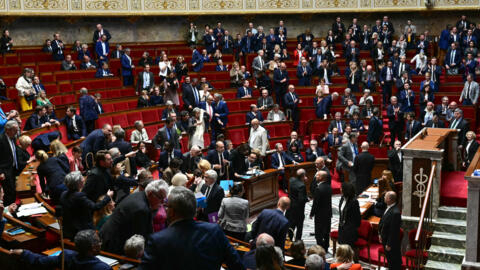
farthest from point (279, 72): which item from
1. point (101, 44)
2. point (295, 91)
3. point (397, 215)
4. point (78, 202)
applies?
point (78, 202)

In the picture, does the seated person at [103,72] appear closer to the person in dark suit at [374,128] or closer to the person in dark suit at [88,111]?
the person in dark suit at [88,111]

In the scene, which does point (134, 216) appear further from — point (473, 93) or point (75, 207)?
point (473, 93)

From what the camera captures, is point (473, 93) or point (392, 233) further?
point (473, 93)

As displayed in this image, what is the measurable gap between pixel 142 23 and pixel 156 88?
6028mm

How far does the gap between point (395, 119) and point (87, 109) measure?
669 centimetres

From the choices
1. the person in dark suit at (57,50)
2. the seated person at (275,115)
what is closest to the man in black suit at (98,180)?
the seated person at (275,115)

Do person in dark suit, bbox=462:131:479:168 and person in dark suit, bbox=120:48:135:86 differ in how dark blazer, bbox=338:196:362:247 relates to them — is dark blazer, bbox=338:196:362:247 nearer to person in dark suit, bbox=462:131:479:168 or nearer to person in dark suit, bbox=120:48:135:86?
person in dark suit, bbox=462:131:479:168

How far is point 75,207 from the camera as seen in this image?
5.15m

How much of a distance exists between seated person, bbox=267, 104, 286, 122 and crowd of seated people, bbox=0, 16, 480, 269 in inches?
0.9

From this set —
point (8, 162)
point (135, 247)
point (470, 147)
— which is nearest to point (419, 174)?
point (135, 247)

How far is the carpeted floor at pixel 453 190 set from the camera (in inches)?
288

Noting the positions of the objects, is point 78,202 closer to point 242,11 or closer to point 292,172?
point 292,172

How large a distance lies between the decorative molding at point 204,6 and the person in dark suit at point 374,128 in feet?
23.9

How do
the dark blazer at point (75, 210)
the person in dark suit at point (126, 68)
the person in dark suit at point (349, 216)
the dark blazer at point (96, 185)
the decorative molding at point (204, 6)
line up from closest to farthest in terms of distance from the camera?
the dark blazer at point (75, 210) → the dark blazer at point (96, 185) → the person in dark suit at point (349, 216) → the person in dark suit at point (126, 68) → the decorative molding at point (204, 6)
